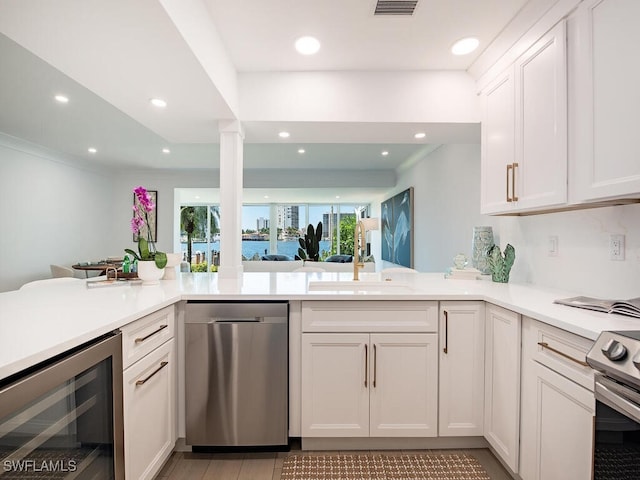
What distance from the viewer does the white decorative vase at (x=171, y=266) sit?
7.25ft

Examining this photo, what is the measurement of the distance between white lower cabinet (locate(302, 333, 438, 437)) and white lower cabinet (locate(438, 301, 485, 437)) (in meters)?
0.06

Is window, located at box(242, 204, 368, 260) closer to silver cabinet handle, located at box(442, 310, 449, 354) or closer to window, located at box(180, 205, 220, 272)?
window, located at box(180, 205, 220, 272)

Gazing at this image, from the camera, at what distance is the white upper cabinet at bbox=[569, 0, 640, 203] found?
120 centimetres

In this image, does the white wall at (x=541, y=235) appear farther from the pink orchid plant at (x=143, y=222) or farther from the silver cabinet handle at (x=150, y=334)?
the pink orchid plant at (x=143, y=222)

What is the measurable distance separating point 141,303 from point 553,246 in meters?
2.30

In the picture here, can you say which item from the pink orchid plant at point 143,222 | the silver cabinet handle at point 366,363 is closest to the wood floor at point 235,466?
the silver cabinet handle at point 366,363

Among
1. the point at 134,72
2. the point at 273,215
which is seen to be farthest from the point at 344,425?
the point at 273,215

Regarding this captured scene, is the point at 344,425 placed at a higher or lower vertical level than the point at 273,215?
lower

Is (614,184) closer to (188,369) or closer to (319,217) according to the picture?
(188,369)

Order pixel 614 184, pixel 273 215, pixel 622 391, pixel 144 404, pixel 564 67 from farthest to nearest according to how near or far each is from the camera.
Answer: pixel 273 215 < pixel 564 67 < pixel 144 404 < pixel 614 184 < pixel 622 391

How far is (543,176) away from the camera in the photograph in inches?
65.8

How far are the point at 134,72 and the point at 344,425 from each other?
220 centimetres

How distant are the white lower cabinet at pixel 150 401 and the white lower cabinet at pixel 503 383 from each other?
5.36ft

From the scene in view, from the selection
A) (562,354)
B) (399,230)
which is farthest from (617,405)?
(399,230)
